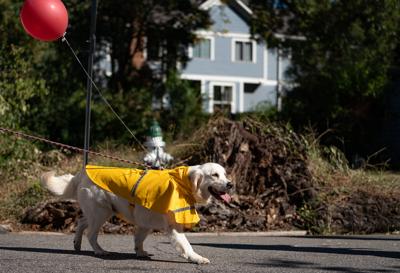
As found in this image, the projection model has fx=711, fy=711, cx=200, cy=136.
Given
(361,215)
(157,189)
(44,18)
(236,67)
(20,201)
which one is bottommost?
(361,215)

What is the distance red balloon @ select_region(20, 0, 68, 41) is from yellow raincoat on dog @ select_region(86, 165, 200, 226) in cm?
253

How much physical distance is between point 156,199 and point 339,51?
1779cm

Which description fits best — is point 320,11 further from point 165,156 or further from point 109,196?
point 109,196

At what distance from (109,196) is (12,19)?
45.7ft

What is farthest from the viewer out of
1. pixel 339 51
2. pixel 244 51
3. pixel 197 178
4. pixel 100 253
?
pixel 244 51

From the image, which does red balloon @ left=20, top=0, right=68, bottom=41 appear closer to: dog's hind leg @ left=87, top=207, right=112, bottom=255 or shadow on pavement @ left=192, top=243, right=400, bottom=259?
dog's hind leg @ left=87, top=207, right=112, bottom=255

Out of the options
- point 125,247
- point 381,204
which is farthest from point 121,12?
point 125,247

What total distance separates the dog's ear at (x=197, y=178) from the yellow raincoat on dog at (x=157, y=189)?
7cm

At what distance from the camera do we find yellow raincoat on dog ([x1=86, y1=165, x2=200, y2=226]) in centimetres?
746

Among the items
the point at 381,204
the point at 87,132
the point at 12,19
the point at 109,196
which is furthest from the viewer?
the point at 12,19

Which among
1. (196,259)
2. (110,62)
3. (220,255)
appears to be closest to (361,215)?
(220,255)

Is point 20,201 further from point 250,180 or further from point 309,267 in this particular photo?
point 309,267

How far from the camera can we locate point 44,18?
30.8ft

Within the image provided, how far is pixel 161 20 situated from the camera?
2456 cm
